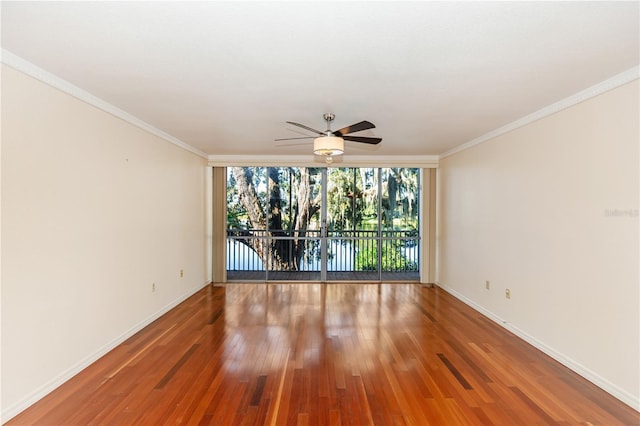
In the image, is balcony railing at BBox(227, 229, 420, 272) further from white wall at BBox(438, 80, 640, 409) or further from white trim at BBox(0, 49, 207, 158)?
white trim at BBox(0, 49, 207, 158)

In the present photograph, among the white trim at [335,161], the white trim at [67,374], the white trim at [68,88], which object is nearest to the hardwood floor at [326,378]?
the white trim at [67,374]

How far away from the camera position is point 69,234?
8.36ft

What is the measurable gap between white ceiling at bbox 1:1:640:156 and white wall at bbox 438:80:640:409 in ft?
1.38

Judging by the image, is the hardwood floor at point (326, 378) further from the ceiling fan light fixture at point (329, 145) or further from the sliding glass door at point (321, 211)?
the sliding glass door at point (321, 211)

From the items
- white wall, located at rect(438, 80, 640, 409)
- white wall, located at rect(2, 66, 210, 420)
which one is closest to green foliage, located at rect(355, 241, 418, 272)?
white wall, located at rect(438, 80, 640, 409)

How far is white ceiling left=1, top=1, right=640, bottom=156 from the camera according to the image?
5.21 ft

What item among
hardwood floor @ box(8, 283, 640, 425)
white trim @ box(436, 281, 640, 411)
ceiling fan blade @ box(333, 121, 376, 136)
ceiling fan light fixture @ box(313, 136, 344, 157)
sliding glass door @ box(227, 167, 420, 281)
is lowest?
hardwood floor @ box(8, 283, 640, 425)

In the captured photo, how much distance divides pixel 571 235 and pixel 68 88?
15.3ft

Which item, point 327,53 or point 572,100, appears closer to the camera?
point 327,53

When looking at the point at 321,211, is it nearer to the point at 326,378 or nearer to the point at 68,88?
the point at 326,378

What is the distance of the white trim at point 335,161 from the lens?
567 centimetres

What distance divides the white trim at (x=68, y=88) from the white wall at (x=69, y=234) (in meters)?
0.05

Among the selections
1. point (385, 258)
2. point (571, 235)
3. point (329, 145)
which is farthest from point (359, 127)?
point (385, 258)

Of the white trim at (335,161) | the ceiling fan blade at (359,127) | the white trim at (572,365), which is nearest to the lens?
the white trim at (572,365)
